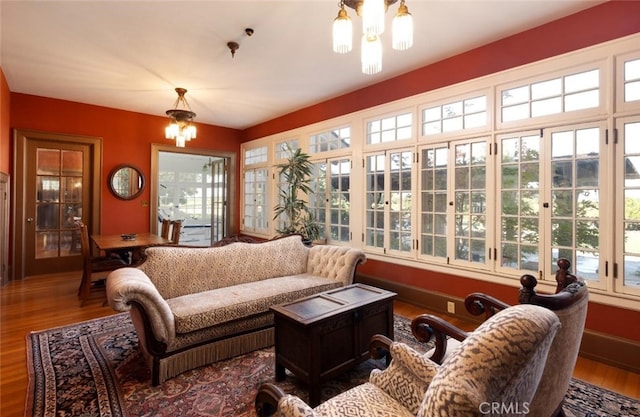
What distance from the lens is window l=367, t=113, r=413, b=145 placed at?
13.1 ft

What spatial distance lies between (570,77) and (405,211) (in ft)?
6.76

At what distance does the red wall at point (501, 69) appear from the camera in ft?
8.27

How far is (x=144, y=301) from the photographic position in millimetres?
2150

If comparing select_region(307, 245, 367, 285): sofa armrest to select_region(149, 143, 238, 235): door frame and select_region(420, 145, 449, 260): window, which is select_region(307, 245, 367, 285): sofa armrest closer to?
select_region(420, 145, 449, 260): window

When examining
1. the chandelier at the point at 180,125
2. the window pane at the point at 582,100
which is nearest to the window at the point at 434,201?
the window pane at the point at 582,100

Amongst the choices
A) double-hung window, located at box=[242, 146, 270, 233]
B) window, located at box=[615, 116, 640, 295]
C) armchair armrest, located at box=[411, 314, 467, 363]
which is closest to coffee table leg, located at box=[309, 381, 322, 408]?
armchair armrest, located at box=[411, 314, 467, 363]

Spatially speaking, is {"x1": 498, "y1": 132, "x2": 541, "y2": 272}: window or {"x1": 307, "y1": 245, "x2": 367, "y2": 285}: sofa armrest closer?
{"x1": 498, "y1": 132, "x2": 541, "y2": 272}: window

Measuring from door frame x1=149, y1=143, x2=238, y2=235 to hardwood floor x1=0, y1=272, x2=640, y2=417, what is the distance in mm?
1614

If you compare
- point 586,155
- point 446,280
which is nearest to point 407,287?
point 446,280

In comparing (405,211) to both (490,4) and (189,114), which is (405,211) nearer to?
(490,4)

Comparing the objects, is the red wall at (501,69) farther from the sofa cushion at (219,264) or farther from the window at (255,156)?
the window at (255,156)

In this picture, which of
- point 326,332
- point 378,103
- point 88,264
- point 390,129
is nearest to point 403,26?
point 326,332

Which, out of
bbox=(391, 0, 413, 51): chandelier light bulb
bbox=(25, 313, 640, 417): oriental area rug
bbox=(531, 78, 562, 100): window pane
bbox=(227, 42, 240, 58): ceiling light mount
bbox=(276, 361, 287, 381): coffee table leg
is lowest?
bbox=(25, 313, 640, 417): oriental area rug

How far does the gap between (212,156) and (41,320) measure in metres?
4.20
